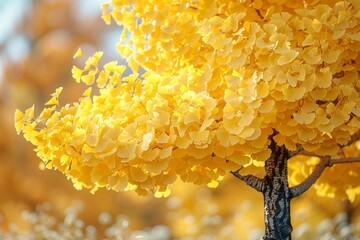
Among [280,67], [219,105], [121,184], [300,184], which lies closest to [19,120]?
[121,184]

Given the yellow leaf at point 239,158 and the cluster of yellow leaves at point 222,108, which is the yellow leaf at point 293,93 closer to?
the cluster of yellow leaves at point 222,108

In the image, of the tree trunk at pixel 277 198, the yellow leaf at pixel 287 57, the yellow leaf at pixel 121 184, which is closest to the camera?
the yellow leaf at pixel 287 57

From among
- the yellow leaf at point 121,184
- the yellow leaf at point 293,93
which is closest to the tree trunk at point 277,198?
the yellow leaf at point 293,93

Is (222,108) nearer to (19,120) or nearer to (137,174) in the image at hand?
(137,174)

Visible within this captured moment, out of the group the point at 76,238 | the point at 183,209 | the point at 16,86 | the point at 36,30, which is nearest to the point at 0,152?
the point at 16,86

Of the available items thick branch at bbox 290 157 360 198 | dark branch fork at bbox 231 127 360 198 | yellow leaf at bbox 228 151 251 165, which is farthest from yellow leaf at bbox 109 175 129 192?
thick branch at bbox 290 157 360 198

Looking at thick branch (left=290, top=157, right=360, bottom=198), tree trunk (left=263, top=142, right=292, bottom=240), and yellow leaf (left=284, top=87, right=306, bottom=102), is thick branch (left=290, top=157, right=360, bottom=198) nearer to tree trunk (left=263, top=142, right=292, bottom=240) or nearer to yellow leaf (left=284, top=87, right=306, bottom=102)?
tree trunk (left=263, top=142, right=292, bottom=240)
